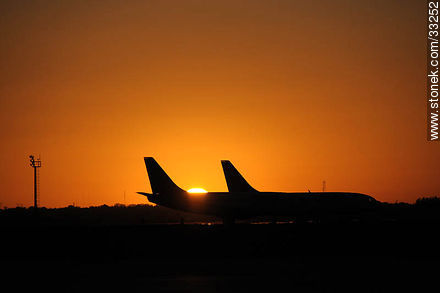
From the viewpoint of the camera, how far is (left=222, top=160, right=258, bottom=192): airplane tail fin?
103m

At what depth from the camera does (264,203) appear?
85.9 m

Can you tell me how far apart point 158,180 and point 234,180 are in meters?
15.1

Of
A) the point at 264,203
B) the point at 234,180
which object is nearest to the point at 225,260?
the point at 264,203

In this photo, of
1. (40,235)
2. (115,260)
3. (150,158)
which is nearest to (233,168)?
(150,158)

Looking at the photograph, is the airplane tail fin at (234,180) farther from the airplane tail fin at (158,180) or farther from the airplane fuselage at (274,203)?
the airplane fuselage at (274,203)

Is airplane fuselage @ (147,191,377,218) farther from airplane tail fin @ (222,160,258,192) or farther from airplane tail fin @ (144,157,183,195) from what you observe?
airplane tail fin @ (222,160,258,192)

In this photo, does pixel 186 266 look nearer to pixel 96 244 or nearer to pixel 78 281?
pixel 78 281

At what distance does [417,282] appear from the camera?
23625 millimetres

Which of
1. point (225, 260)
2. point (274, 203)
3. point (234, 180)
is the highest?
point (234, 180)

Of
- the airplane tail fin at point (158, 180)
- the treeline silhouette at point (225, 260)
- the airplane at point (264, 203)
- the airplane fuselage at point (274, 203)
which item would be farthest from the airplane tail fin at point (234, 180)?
the treeline silhouette at point (225, 260)

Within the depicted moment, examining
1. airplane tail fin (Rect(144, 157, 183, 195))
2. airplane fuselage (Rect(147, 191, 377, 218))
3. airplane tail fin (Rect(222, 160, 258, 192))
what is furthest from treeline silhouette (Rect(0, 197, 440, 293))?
airplane tail fin (Rect(222, 160, 258, 192))

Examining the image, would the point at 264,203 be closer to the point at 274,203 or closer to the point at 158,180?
the point at 274,203

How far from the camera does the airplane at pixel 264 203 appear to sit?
3305 inches

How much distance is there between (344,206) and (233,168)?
24968mm
